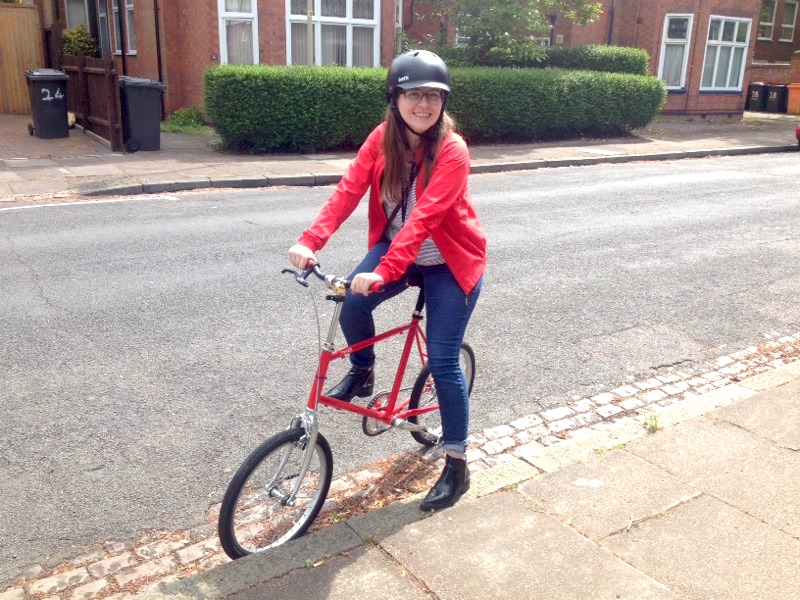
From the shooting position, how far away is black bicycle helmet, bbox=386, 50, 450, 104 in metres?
Result: 3.20

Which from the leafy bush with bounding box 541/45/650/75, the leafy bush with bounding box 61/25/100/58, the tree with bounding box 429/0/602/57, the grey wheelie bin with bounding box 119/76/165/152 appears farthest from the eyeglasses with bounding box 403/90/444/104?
the leafy bush with bounding box 61/25/100/58

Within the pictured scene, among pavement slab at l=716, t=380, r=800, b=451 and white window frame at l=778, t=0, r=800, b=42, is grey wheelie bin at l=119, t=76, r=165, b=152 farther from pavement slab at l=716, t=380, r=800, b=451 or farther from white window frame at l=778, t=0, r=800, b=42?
white window frame at l=778, t=0, r=800, b=42

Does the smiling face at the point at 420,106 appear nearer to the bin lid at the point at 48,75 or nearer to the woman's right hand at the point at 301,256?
the woman's right hand at the point at 301,256

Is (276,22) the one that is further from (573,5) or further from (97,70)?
(573,5)

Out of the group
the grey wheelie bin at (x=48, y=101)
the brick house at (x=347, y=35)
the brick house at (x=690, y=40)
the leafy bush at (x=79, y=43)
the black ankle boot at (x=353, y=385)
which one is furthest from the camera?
the brick house at (x=690, y=40)

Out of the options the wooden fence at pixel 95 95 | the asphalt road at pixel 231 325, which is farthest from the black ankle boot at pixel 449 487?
the wooden fence at pixel 95 95

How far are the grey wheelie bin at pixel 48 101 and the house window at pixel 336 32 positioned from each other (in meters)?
5.07

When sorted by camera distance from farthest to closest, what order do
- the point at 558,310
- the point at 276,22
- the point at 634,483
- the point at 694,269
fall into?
the point at 276,22
the point at 694,269
the point at 558,310
the point at 634,483

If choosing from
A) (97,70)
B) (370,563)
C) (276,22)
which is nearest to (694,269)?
(370,563)

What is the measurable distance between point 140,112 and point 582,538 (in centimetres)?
1366

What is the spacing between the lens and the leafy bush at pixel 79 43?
23.1 metres

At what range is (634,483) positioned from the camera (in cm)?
362

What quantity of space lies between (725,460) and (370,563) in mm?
1867

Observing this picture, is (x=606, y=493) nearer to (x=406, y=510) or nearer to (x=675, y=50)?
(x=406, y=510)
